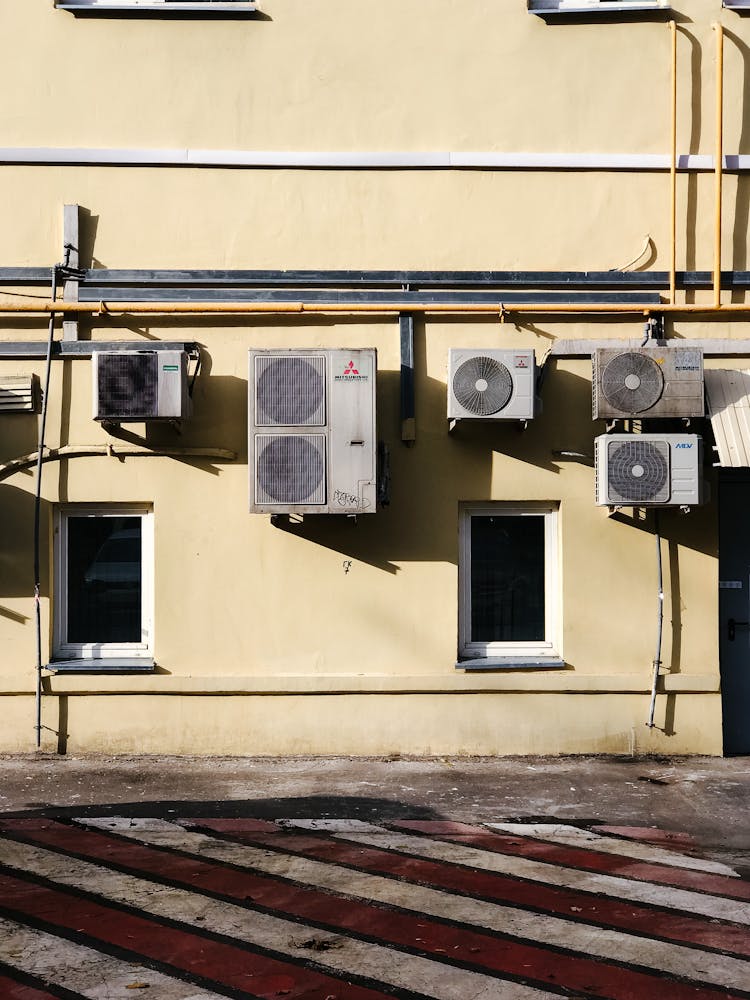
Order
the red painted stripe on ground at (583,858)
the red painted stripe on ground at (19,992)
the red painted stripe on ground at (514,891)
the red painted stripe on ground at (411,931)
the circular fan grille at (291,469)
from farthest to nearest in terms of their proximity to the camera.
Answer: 1. the circular fan grille at (291,469)
2. the red painted stripe on ground at (583,858)
3. the red painted stripe on ground at (514,891)
4. the red painted stripe on ground at (411,931)
5. the red painted stripe on ground at (19,992)

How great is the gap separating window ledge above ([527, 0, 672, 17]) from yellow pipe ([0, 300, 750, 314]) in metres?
2.35

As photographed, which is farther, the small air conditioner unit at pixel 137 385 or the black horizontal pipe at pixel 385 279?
the black horizontal pipe at pixel 385 279

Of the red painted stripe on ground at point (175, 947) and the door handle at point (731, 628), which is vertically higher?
the door handle at point (731, 628)

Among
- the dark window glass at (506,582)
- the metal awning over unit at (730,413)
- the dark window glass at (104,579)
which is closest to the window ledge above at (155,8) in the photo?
the dark window glass at (104,579)

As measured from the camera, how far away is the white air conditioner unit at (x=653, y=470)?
6969 millimetres

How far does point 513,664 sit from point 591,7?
5374 millimetres

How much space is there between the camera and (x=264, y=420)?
692 cm

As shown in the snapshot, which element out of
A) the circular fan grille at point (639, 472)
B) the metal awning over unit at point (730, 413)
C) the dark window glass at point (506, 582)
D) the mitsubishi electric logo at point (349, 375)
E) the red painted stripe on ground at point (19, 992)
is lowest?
the red painted stripe on ground at point (19, 992)

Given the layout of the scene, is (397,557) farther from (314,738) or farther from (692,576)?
(692,576)

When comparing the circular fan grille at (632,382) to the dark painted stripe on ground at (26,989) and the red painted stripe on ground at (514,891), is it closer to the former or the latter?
the red painted stripe on ground at (514,891)

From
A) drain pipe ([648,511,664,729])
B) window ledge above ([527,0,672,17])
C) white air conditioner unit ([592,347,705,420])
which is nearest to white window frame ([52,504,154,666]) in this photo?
white air conditioner unit ([592,347,705,420])

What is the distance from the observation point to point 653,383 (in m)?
6.97

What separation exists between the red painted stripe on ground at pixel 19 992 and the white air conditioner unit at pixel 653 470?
4916mm

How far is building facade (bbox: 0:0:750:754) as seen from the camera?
7.43m
